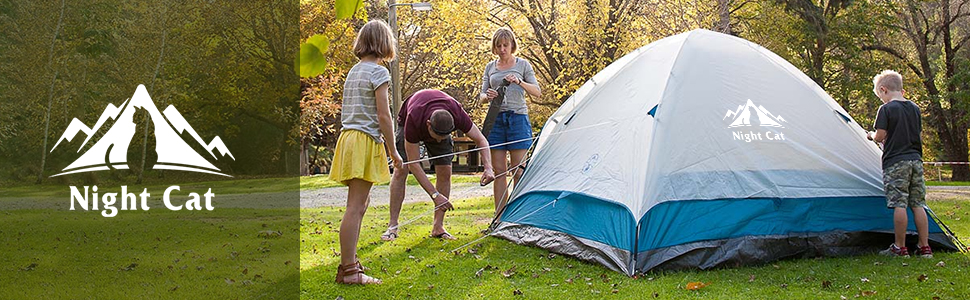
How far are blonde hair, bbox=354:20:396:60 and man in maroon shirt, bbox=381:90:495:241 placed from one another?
87 centimetres

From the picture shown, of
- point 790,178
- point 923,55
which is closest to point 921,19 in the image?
point 923,55

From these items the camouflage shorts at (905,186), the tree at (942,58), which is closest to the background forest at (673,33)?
the tree at (942,58)

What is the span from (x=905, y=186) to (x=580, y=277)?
2124 mm

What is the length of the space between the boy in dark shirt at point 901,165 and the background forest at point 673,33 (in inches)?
406

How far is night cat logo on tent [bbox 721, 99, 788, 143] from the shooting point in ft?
15.9

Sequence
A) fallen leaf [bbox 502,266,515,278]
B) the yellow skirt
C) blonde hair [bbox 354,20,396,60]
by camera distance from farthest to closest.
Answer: fallen leaf [bbox 502,266,515,278]
blonde hair [bbox 354,20,396,60]
the yellow skirt

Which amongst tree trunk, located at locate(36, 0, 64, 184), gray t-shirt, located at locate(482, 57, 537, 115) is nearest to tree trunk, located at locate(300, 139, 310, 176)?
tree trunk, located at locate(36, 0, 64, 184)

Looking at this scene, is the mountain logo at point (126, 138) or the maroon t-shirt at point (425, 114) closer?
the maroon t-shirt at point (425, 114)

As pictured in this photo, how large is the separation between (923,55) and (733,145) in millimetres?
15717

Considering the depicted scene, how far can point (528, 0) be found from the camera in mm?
18859

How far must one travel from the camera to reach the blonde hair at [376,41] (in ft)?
13.7

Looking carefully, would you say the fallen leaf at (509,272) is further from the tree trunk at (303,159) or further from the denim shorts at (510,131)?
the tree trunk at (303,159)

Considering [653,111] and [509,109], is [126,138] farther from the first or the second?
[653,111]

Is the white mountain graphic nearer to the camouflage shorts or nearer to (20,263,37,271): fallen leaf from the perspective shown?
the camouflage shorts
